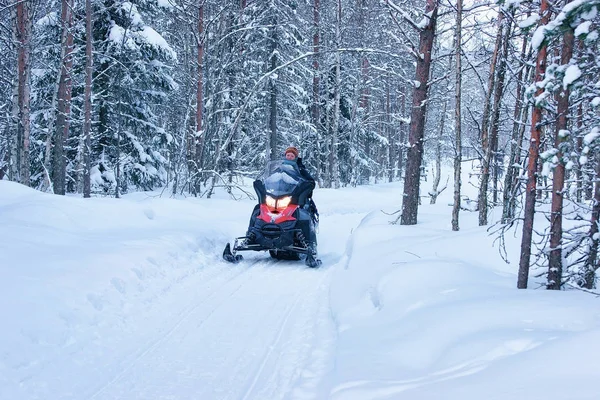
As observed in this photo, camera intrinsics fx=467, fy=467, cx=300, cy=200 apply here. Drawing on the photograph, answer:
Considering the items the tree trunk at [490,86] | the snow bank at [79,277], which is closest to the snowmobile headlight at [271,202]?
the snow bank at [79,277]

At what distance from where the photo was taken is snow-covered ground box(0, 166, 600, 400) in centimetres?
318

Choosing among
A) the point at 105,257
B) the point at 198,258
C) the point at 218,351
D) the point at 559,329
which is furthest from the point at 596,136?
the point at 198,258

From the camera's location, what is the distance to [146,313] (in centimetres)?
568

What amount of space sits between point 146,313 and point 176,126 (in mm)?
25749

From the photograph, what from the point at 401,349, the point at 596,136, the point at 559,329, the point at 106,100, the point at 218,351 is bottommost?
the point at 218,351

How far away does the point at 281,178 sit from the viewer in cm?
966

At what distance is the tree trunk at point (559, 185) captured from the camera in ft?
15.7

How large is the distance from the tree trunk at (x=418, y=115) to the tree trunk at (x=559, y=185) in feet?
15.7

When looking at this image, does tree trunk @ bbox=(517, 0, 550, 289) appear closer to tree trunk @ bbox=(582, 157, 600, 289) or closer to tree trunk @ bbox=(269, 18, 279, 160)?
tree trunk @ bbox=(582, 157, 600, 289)

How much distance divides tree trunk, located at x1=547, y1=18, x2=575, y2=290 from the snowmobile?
15.1ft

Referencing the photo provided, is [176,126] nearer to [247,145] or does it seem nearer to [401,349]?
[247,145]

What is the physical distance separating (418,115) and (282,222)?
3.76 meters

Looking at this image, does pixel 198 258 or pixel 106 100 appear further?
pixel 106 100

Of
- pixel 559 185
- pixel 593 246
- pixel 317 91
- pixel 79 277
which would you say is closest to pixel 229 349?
pixel 79 277
